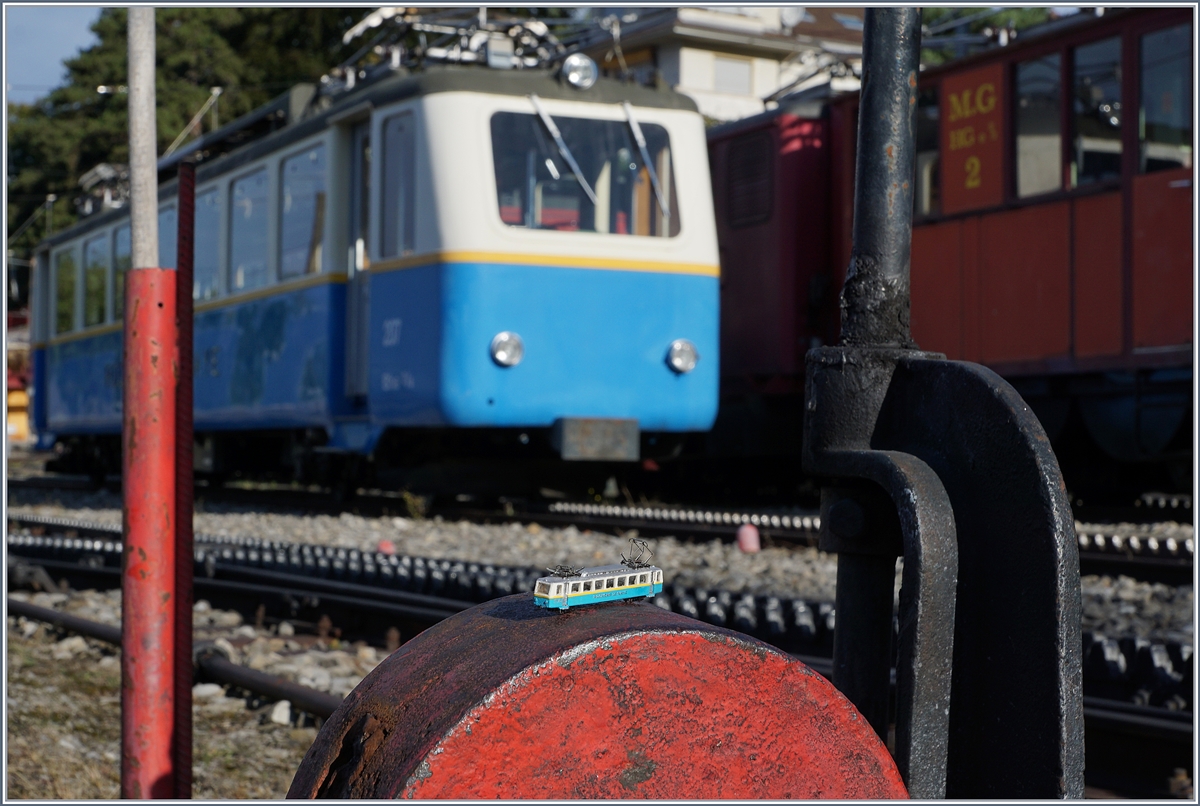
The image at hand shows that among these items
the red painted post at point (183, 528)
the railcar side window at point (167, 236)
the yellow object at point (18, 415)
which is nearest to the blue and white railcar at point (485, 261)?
the railcar side window at point (167, 236)

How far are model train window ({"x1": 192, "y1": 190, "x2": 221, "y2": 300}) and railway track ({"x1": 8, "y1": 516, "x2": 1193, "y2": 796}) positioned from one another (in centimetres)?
312

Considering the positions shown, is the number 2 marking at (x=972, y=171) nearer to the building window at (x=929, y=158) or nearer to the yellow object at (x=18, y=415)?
the building window at (x=929, y=158)

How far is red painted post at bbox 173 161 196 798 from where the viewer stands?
2.79 metres

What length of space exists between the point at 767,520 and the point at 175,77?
108 feet

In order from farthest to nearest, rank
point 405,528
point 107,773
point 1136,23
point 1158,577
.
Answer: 1. point 405,528
2. point 1136,23
3. point 1158,577
4. point 107,773

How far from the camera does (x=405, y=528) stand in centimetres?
942

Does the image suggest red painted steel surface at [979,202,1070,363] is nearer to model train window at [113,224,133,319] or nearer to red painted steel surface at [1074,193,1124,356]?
red painted steel surface at [1074,193,1124,356]

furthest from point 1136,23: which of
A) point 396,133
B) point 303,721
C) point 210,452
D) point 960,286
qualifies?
point 210,452

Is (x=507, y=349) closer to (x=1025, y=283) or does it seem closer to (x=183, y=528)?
(x=1025, y=283)

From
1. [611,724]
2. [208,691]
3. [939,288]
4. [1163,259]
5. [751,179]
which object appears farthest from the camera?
[751,179]

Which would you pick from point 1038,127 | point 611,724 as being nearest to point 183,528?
point 611,724

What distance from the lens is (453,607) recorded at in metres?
5.34

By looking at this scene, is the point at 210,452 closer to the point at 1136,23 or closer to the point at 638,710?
the point at 1136,23

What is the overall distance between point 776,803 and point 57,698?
3694mm
